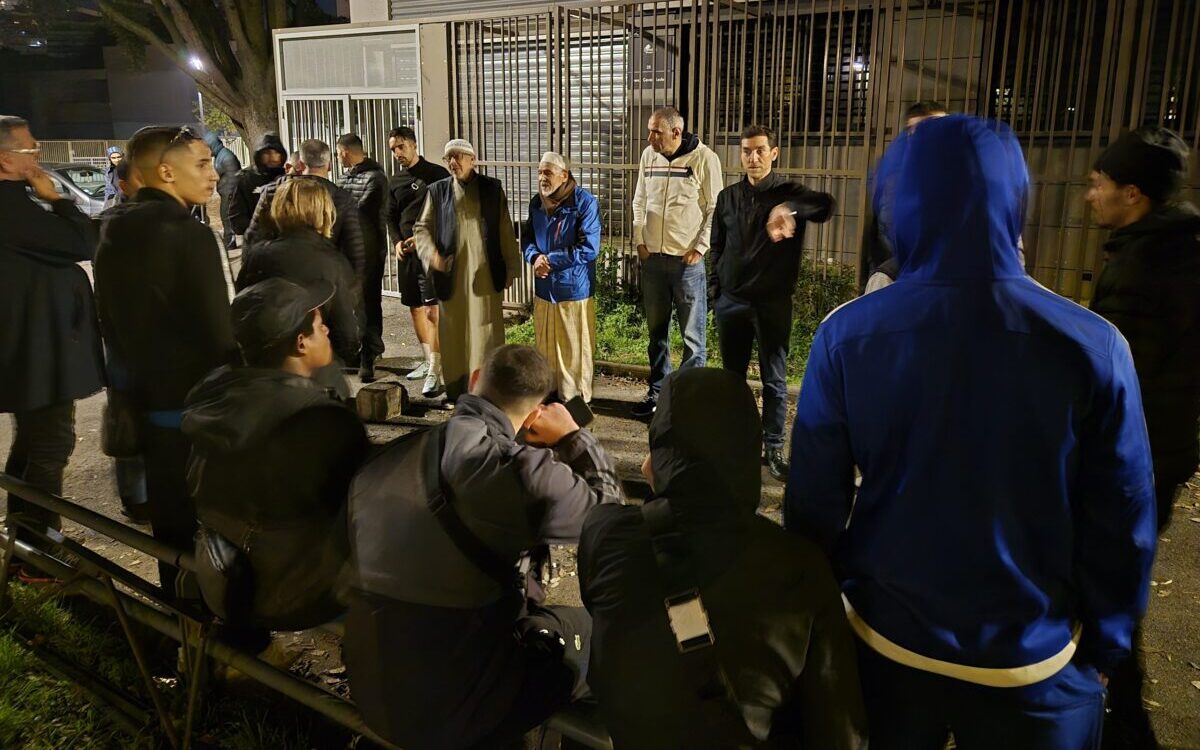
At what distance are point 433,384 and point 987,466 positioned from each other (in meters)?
6.24

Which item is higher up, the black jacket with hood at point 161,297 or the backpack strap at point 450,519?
the black jacket with hood at point 161,297

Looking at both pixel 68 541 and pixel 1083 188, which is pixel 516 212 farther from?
pixel 68 541

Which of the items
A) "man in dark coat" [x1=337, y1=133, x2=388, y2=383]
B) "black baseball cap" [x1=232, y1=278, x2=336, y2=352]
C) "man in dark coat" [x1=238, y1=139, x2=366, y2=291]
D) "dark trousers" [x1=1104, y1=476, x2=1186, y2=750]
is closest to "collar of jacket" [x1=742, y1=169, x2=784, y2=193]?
"dark trousers" [x1=1104, y1=476, x2=1186, y2=750]

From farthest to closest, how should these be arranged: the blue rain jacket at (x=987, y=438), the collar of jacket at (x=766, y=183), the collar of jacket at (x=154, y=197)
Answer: the collar of jacket at (x=766, y=183) → the collar of jacket at (x=154, y=197) → the blue rain jacket at (x=987, y=438)

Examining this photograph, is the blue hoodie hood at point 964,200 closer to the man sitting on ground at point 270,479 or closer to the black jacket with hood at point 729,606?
the black jacket with hood at point 729,606

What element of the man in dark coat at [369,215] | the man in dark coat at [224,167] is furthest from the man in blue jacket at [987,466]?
the man in dark coat at [224,167]

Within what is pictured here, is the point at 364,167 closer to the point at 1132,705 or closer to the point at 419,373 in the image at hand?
the point at 419,373

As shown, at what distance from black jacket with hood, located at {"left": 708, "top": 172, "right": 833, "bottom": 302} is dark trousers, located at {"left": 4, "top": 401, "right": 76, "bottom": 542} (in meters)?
3.80

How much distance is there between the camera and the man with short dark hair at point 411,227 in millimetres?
7427

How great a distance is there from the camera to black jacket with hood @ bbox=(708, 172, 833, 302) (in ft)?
17.7

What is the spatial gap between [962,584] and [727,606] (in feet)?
1.48

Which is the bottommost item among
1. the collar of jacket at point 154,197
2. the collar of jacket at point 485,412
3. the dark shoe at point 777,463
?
the dark shoe at point 777,463

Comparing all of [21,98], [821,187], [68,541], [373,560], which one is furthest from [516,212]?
[21,98]

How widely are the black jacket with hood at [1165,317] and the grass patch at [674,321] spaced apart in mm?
4565
